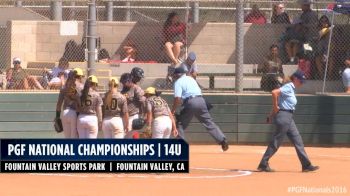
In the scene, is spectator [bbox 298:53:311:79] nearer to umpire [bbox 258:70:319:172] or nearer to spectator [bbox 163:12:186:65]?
spectator [bbox 163:12:186:65]

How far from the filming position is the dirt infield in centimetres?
1400

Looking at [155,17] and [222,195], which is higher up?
[155,17]

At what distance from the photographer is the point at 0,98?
67.1 feet

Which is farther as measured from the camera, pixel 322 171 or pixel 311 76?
pixel 311 76

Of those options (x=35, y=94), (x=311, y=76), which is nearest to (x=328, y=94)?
(x=311, y=76)

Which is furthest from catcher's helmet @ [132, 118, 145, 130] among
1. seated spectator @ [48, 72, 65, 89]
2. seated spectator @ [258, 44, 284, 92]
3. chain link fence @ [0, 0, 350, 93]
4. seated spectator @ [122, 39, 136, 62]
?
seated spectator @ [122, 39, 136, 62]

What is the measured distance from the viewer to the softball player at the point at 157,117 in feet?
52.9

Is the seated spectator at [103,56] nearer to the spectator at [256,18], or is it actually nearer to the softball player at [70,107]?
the spectator at [256,18]

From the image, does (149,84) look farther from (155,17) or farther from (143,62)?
(155,17)

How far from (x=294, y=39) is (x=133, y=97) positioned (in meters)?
6.25

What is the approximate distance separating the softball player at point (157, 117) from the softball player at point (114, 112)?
14.9 inches

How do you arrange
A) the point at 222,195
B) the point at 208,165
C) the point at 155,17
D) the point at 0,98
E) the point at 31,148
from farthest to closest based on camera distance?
the point at 155,17
the point at 0,98
the point at 208,165
the point at 31,148
the point at 222,195

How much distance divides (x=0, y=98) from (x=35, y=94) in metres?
0.66

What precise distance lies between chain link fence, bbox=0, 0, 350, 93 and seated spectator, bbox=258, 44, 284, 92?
0.02 m
